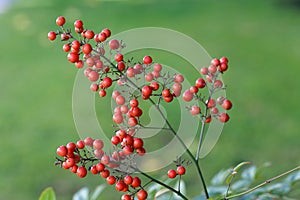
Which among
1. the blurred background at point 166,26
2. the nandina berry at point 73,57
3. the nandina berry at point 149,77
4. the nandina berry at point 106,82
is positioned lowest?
the nandina berry at point 149,77

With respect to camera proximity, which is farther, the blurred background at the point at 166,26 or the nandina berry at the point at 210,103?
the blurred background at the point at 166,26

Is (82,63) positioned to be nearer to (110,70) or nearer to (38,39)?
(110,70)

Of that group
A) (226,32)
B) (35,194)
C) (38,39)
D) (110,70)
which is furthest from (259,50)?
(110,70)

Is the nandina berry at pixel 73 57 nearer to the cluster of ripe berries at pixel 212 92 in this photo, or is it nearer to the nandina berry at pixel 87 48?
the nandina berry at pixel 87 48

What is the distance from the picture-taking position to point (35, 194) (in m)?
2.28

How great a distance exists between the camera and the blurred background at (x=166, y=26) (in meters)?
2.47

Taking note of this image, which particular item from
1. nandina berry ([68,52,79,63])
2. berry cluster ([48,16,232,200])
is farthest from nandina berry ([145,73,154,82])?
nandina berry ([68,52,79,63])

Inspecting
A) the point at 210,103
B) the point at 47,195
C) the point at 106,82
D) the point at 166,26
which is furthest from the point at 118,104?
the point at 166,26

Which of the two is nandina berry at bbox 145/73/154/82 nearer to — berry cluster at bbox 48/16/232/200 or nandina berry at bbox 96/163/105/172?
berry cluster at bbox 48/16/232/200

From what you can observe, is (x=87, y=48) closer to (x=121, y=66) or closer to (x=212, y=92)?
(x=121, y=66)

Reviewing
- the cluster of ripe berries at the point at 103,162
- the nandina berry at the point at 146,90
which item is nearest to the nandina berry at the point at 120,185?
the cluster of ripe berries at the point at 103,162

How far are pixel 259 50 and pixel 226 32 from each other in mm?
452

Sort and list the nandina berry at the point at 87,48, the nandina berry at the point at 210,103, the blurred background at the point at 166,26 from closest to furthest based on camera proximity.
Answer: the nandina berry at the point at 87,48 → the nandina berry at the point at 210,103 → the blurred background at the point at 166,26

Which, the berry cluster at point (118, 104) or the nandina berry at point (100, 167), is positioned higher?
the berry cluster at point (118, 104)
